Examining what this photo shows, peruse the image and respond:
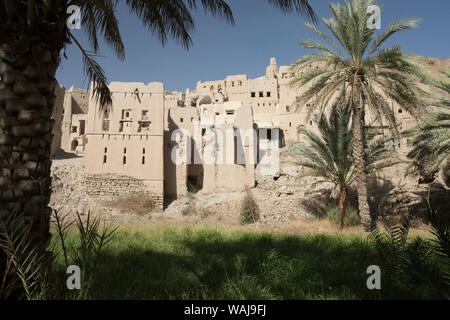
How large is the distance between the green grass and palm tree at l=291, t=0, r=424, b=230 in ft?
18.1

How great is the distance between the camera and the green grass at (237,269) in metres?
3.05

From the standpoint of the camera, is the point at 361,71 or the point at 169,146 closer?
the point at 361,71

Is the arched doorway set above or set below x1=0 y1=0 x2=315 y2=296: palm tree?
above

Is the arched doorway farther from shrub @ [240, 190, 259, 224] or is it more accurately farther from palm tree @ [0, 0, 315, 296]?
palm tree @ [0, 0, 315, 296]

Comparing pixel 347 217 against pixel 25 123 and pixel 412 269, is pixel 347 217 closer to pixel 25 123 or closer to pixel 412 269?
pixel 412 269

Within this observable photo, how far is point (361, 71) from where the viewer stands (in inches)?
389

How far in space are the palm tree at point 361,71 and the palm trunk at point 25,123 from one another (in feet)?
27.7

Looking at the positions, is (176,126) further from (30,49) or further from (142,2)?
(30,49)

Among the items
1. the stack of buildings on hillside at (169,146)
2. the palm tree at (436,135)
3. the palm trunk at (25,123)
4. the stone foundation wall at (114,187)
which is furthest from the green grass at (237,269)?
the stack of buildings on hillside at (169,146)

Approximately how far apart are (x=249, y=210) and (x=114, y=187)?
9202mm

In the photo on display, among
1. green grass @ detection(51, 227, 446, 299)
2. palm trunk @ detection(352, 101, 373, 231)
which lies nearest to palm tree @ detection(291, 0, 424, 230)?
palm trunk @ detection(352, 101, 373, 231)

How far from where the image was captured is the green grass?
120 inches

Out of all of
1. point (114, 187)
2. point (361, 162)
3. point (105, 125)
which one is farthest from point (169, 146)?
point (361, 162)
